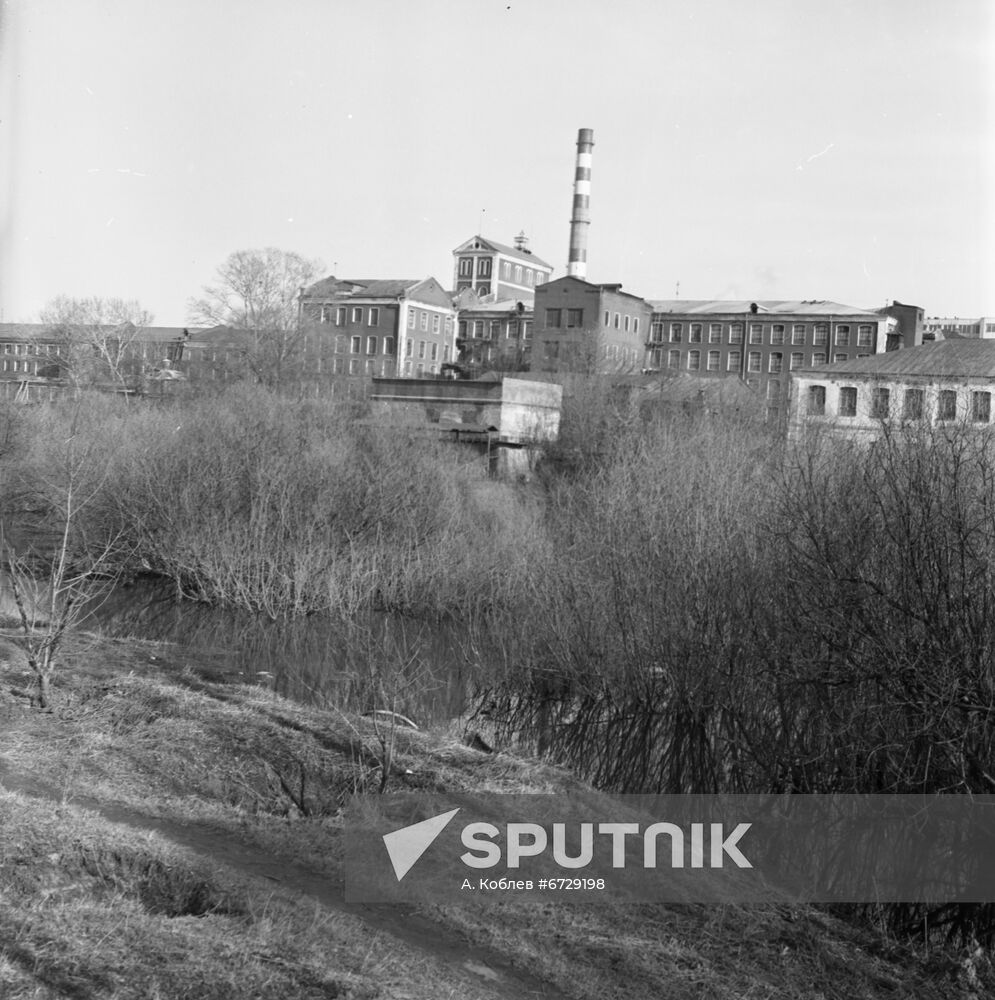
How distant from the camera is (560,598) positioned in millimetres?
13602

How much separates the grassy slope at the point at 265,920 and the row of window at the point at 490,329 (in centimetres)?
5717

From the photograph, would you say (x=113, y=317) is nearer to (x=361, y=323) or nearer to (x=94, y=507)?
(x=361, y=323)

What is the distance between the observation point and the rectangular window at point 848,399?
3715 cm

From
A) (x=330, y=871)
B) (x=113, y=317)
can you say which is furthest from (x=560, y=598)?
(x=113, y=317)

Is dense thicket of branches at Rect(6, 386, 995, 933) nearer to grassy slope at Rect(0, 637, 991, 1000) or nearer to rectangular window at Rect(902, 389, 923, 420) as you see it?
rectangular window at Rect(902, 389, 923, 420)

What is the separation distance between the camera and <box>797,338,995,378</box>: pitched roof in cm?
3344

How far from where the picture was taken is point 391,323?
6378 centimetres

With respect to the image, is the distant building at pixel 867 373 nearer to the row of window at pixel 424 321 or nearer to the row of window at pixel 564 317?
the row of window at pixel 564 317

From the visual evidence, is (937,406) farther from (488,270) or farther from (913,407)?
(488,270)

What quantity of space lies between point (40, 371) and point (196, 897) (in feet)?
144

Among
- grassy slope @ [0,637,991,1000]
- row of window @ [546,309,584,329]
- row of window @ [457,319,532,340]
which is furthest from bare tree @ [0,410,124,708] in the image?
row of window @ [457,319,532,340]

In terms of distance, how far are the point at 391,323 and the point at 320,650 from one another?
4922 cm

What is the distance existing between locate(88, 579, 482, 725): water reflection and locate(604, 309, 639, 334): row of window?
136ft

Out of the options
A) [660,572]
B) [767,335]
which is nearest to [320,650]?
[660,572]
